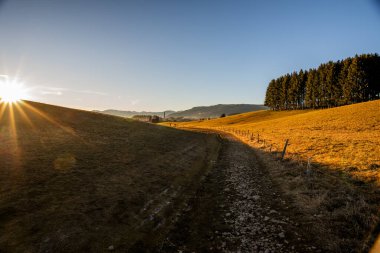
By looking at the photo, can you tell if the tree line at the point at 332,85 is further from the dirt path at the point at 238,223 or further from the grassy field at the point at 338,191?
the dirt path at the point at 238,223

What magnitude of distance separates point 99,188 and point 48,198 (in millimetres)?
2711

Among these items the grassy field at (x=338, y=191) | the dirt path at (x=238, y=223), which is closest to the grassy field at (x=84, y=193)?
the dirt path at (x=238, y=223)

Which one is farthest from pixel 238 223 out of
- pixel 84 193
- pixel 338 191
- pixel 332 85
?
pixel 332 85

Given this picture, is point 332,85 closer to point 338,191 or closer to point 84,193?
point 338,191

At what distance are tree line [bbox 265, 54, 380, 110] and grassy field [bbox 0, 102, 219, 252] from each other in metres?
89.3

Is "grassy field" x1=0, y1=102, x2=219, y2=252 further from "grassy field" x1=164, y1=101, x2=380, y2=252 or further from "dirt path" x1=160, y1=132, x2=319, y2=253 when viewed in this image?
"grassy field" x1=164, y1=101, x2=380, y2=252

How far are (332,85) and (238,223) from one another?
105064mm

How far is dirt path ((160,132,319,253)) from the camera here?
26.4 ft

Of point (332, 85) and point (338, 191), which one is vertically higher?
point (332, 85)

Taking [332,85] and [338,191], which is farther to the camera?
[332,85]

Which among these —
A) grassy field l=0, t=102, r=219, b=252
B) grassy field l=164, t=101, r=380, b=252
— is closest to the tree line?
grassy field l=164, t=101, r=380, b=252

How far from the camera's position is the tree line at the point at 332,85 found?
→ 86.6 metres

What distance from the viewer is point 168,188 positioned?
1461cm

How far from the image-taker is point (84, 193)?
40.9 feet
